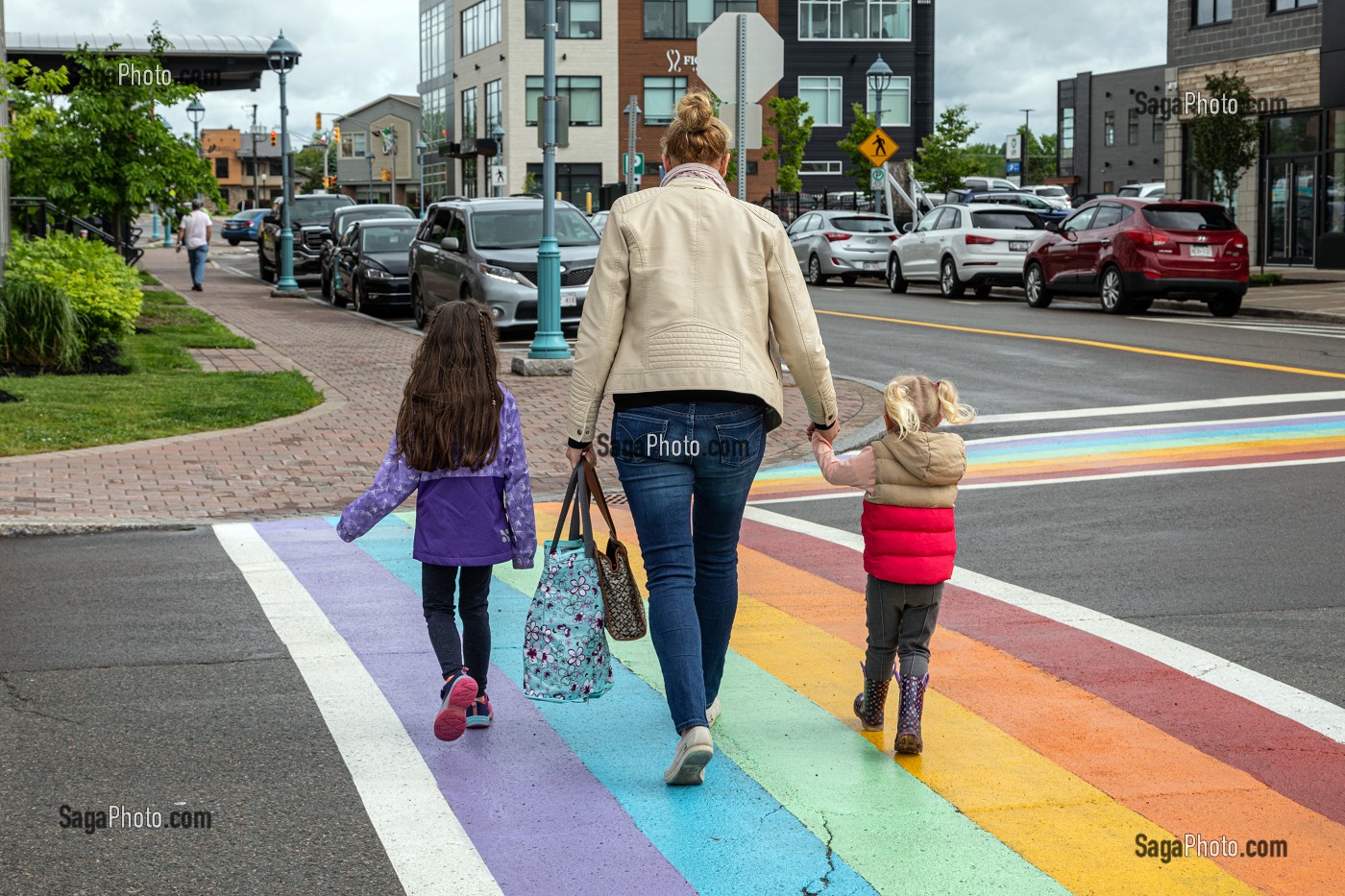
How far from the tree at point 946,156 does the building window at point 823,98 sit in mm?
20093

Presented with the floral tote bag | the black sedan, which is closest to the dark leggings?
the floral tote bag

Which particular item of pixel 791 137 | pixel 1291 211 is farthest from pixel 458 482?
pixel 791 137

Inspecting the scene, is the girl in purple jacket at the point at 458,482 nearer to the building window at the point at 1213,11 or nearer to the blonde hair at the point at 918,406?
the blonde hair at the point at 918,406

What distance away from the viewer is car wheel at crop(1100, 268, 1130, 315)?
22844mm

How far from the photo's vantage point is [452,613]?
518cm

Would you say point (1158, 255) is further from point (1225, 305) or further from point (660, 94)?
point (660, 94)

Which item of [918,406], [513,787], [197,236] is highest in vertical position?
[197,236]

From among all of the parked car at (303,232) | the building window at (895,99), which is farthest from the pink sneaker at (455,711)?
the building window at (895,99)

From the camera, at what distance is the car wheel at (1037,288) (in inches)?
972

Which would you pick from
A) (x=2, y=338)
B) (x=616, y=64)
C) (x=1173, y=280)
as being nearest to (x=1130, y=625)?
(x=2, y=338)

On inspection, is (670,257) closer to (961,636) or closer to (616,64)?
(961,636)

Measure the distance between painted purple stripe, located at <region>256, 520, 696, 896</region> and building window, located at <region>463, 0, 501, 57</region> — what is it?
69.2 meters

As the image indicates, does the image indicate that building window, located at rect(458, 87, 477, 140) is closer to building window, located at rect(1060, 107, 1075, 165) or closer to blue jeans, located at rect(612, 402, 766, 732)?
building window, located at rect(1060, 107, 1075, 165)

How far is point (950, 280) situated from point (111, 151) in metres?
13.8
